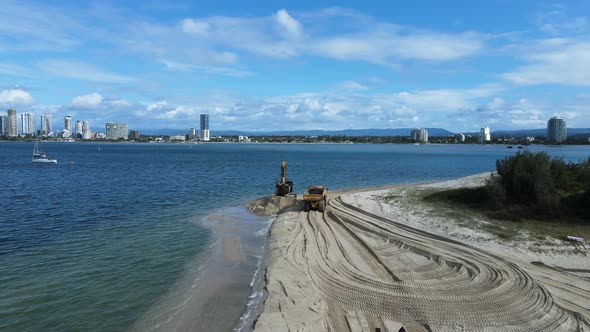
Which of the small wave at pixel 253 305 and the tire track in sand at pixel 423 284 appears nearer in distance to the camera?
the tire track in sand at pixel 423 284

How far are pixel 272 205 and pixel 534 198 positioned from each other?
627 inches

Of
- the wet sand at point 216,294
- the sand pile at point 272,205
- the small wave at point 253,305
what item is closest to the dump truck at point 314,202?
the sand pile at point 272,205

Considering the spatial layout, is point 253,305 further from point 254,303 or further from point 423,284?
point 423,284

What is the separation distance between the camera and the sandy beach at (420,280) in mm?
10758

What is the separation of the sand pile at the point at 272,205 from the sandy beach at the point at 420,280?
6.51 m

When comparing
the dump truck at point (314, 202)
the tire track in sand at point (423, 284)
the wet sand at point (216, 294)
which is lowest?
the wet sand at point (216, 294)

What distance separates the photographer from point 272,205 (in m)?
29.2

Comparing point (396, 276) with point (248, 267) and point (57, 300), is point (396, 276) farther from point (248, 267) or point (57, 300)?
point (57, 300)

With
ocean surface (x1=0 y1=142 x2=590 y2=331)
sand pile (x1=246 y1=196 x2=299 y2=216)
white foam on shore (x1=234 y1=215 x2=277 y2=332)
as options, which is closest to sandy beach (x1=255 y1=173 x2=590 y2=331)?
white foam on shore (x1=234 y1=215 x2=277 y2=332)

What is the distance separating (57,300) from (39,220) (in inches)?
552

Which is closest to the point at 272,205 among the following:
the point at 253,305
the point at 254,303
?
the point at 254,303

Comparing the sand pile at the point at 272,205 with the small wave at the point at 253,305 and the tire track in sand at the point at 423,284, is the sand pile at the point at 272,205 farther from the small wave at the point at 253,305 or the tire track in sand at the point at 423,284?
the small wave at the point at 253,305

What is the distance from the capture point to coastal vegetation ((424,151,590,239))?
64.4ft

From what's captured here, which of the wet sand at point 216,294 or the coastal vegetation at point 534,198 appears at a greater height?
the coastal vegetation at point 534,198
